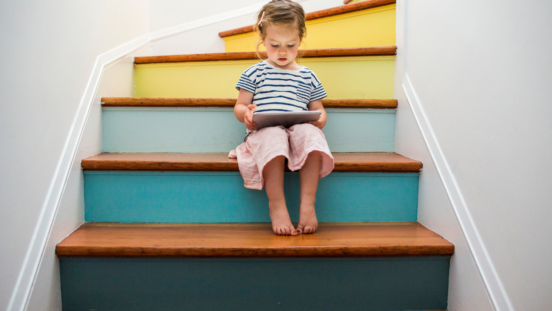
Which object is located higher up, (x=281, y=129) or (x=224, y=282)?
(x=281, y=129)

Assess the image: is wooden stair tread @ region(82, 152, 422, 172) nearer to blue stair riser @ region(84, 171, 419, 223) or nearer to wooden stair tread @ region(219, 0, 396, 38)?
blue stair riser @ region(84, 171, 419, 223)

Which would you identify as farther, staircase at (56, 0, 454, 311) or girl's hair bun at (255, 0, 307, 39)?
girl's hair bun at (255, 0, 307, 39)

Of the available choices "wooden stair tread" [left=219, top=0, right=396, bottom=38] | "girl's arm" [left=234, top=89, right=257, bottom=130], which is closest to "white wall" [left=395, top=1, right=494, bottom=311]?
"wooden stair tread" [left=219, top=0, right=396, bottom=38]

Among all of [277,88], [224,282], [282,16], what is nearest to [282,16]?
[282,16]

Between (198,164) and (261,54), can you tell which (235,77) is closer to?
(261,54)

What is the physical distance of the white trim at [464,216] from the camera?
0.69 meters

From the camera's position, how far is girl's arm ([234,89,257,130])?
99 centimetres

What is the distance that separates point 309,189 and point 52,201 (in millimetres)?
647

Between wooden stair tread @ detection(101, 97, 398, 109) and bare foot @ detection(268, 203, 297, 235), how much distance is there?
1.39ft

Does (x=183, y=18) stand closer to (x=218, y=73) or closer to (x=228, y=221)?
(x=218, y=73)

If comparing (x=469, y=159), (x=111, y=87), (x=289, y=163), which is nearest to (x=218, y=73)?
(x=111, y=87)

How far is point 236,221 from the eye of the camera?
3.20ft

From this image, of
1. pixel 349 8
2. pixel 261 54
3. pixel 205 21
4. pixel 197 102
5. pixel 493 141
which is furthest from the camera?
pixel 205 21

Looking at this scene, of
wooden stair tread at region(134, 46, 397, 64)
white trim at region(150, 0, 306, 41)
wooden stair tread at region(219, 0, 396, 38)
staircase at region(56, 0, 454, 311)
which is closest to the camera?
staircase at region(56, 0, 454, 311)
